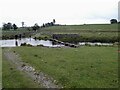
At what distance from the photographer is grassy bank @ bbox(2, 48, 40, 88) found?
23.4 meters

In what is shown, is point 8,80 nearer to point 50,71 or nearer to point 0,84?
point 0,84

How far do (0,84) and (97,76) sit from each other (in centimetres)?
898

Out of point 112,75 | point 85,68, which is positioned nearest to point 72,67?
point 85,68

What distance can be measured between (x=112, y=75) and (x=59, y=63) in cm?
907

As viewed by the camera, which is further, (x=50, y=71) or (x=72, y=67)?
(x=72, y=67)

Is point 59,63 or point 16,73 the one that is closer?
point 16,73

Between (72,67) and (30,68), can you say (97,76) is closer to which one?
(72,67)

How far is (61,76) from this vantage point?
2611cm

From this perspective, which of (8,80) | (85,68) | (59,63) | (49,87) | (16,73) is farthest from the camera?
(59,63)

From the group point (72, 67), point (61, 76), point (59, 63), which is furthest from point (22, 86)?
point (59, 63)

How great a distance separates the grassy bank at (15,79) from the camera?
76.6ft

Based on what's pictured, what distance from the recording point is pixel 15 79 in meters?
25.6

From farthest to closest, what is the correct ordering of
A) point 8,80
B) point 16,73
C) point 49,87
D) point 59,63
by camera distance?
point 59,63, point 16,73, point 8,80, point 49,87

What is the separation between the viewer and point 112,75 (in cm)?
2658
